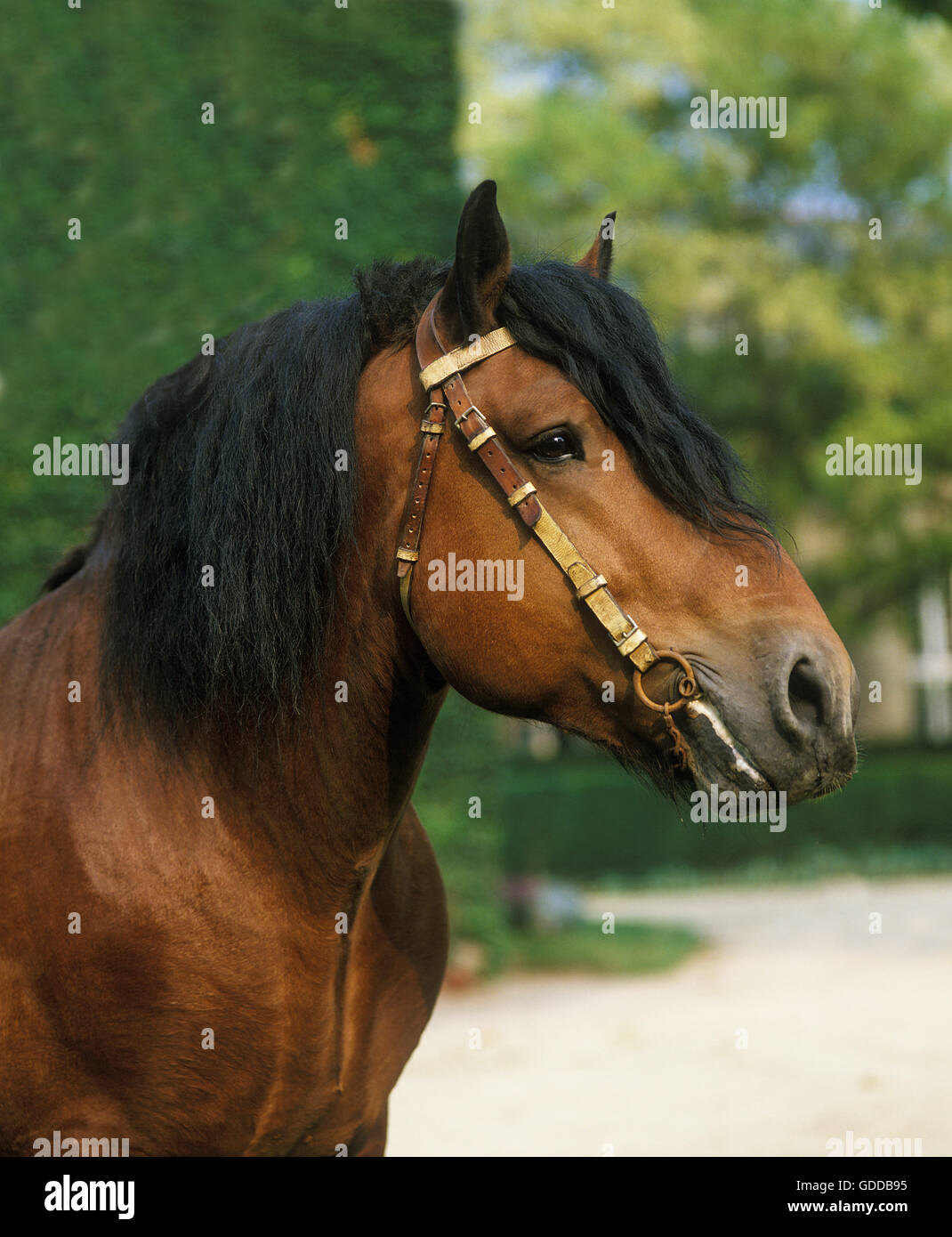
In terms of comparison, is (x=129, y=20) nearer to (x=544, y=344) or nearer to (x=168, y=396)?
(x=168, y=396)

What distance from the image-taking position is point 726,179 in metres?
16.2

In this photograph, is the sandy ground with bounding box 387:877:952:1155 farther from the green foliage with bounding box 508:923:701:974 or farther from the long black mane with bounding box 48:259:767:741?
the long black mane with bounding box 48:259:767:741

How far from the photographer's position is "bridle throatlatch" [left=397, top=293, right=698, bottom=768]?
2.04 meters


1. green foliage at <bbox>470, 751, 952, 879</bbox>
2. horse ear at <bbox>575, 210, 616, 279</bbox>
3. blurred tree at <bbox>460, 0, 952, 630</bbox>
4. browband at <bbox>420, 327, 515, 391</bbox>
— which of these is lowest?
green foliage at <bbox>470, 751, 952, 879</bbox>

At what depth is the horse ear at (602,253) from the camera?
2.64 metres

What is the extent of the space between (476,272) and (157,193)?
6143mm

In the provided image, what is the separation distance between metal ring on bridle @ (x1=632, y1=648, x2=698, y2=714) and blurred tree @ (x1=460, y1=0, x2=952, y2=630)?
1321cm

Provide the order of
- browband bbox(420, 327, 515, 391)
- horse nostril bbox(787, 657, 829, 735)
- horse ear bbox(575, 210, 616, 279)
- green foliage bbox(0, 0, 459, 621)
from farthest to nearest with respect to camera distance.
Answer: green foliage bbox(0, 0, 459, 621) < horse ear bbox(575, 210, 616, 279) < browband bbox(420, 327, 515, 391) < horse nostril bbox(787, 657, 829, 735)

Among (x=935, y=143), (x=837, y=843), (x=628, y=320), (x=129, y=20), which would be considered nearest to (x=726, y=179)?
(x=935, y=143)

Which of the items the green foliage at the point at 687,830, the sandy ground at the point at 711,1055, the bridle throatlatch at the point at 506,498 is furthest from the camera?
the green foliage at the point at 687,830

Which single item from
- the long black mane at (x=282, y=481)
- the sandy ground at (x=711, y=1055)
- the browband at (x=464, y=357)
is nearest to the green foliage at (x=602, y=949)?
the sandy ground at (x=711, y=1055)

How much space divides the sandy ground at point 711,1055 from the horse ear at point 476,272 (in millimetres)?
3555

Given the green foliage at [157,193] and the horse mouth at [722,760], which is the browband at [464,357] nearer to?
the horse mouth at [722,760]

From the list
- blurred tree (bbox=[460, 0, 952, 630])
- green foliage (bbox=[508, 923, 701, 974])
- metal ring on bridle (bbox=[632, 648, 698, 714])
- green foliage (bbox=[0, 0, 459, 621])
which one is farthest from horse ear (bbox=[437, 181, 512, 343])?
blurred tree (bbox=[460, 0, 952, 630])
